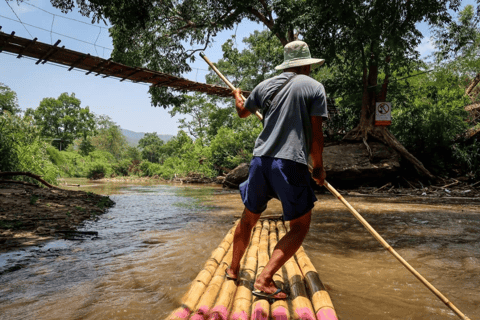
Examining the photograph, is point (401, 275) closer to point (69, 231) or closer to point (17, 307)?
point (17, 307)

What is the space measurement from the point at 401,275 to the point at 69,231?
11.4ft

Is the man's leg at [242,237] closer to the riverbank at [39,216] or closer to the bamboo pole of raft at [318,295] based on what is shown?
the bamboo pole of raft at [318,295]

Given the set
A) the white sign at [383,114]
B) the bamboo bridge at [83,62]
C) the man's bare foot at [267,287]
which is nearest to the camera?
the man's bare foot at [267,287]

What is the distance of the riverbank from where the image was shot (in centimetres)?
324

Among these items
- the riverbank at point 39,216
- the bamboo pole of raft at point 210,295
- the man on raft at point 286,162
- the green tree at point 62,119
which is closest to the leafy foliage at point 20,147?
the riverbank at point 39,216

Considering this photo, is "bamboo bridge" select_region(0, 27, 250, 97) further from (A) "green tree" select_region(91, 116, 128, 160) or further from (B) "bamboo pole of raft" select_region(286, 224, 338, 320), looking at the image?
(A) "green tree" select_region(91, 116, 128, 160)

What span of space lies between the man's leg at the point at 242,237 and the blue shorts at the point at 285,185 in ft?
0.23

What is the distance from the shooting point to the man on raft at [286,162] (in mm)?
1663

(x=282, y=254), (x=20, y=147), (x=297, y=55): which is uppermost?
(x=297, y=55)

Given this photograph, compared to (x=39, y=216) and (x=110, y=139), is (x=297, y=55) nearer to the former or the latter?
(x=39, y=216)

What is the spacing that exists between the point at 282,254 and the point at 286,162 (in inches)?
20.4

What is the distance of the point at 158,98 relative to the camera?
1128cm

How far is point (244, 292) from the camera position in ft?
5.24

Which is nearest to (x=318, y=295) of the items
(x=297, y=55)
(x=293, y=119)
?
(x=293, y=119)
